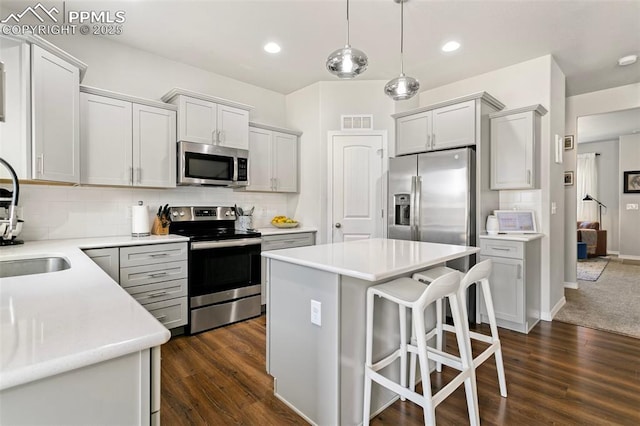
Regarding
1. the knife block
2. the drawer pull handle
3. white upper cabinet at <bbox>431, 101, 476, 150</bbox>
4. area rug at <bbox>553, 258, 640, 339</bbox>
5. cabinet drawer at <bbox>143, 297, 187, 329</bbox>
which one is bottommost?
area rug at <bbox>553, 258, 640, 339</bbox>

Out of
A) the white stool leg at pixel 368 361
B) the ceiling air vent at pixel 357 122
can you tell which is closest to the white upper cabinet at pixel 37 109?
the white stool leg at pixel 368 361

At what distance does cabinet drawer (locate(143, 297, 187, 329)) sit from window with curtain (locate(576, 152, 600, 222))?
29.6 feet

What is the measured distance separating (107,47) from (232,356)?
3.19 metres

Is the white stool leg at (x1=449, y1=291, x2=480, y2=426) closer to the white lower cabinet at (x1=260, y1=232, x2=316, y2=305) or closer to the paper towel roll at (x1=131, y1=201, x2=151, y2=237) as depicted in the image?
the white lower cabinet at (x1=260, y1=232, x2=316, y2=305)

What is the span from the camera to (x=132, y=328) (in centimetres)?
81

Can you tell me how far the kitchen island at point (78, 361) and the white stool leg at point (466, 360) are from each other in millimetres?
1510

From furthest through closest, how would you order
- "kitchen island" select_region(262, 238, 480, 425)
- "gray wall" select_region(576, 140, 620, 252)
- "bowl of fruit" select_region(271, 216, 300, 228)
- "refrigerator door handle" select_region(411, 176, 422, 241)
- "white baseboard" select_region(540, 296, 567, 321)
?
"gray wall" select_region(576, 140, 620, 252) → "bowl of fruit" select_region(271, 216, 300, 228) → "refrigerator door handle" select_region(411, 176, 422, 241) → "white baseboard" select_region(540, 296, 567, 321) → "kitchen island" select_region(262, 238, 480, 425)

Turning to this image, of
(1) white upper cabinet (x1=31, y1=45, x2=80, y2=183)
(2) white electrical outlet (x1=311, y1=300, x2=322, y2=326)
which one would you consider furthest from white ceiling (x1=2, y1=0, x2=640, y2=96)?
(2) white electrical outlet (x1=311, y1=300, x2=322, y2=326)

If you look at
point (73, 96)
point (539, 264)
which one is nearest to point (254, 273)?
point (73, 96)

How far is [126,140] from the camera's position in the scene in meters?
3.01

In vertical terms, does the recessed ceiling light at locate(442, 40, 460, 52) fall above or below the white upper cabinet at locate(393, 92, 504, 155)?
above

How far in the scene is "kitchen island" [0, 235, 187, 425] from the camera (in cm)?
64

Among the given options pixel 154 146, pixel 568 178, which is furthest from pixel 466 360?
pixel 568 178

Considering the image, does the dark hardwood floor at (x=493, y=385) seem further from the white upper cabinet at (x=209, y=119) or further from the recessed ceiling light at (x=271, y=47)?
the recessed ceiling light at (x=271, y=47)
